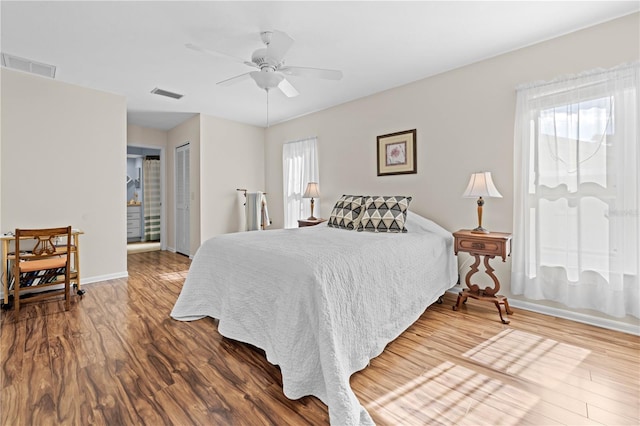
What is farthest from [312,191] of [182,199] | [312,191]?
[182,199]

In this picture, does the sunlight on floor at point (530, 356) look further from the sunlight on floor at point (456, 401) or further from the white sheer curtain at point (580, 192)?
the white sheer curtain at point (580, 192)

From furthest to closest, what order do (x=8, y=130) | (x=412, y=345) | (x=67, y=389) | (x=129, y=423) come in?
(x=8, y=130) < (x=412, y=345) < (x=67, y=389) < (x=129, y=423)

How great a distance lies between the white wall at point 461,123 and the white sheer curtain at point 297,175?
53 centimetres

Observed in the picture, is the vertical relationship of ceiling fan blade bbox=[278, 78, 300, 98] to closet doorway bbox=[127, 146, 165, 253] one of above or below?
above

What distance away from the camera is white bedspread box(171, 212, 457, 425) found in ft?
5.14

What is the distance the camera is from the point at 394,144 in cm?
376

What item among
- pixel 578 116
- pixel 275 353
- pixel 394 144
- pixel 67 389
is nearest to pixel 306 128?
pixel 394 144

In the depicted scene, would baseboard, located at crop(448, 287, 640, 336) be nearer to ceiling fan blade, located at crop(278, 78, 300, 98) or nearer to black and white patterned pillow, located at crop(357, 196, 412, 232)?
black and white patterned pillow, located at crop(357, 196, 412, 232)

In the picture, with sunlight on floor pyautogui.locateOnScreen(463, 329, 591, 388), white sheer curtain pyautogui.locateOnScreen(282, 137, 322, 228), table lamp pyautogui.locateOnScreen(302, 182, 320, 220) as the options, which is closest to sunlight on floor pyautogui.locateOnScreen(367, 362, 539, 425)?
sunlight on floor pyautogui.locateOnScreen(463, 329, 591, 388)

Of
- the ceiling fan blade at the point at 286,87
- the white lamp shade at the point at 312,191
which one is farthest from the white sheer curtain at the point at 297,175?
the ceiling fan blade at the point at 286,87

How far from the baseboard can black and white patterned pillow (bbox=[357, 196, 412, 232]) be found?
133 centimetres

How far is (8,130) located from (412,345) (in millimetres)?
4650

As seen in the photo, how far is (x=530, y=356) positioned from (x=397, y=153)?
2.52 metres

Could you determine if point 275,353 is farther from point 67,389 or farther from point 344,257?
point 67,389
